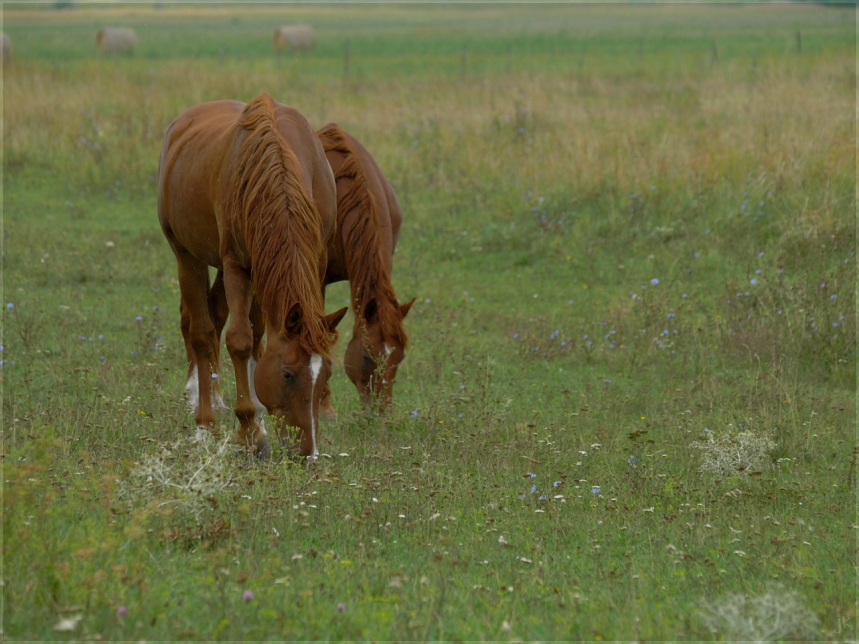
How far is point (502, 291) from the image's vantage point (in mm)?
9477

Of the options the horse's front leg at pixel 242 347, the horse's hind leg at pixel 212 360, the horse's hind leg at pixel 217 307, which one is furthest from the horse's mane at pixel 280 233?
the horse's hind leg at pixel 217 307

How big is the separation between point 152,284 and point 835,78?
1138 centimetres

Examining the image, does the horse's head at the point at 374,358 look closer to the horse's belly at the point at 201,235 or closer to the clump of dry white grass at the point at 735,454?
the horse's belly at the point at 201,235

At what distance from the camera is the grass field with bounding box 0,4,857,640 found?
3.31m

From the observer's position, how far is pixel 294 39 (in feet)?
119

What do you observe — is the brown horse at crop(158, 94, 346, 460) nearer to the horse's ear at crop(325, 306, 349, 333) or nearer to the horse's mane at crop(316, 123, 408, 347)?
the horse's ear at crop(325, 306, 349, 333)

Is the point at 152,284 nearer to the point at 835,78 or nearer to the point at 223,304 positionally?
the point at 223,304

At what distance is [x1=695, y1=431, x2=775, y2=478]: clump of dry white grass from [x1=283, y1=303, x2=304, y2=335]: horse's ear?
2229mm

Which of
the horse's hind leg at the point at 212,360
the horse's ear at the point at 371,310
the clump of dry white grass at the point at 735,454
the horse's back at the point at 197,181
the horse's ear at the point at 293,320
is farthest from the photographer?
the horse's hind leg at the point at 212,360

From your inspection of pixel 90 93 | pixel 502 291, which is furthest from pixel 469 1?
pixel 502 291

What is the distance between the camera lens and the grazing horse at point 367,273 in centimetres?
587

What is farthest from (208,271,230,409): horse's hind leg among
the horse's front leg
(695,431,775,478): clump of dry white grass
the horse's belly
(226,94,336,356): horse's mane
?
(695,431,775,478): clump of dry white grass

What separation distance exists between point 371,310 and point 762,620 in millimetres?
3314

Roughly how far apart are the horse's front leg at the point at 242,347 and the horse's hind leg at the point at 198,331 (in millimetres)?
720
